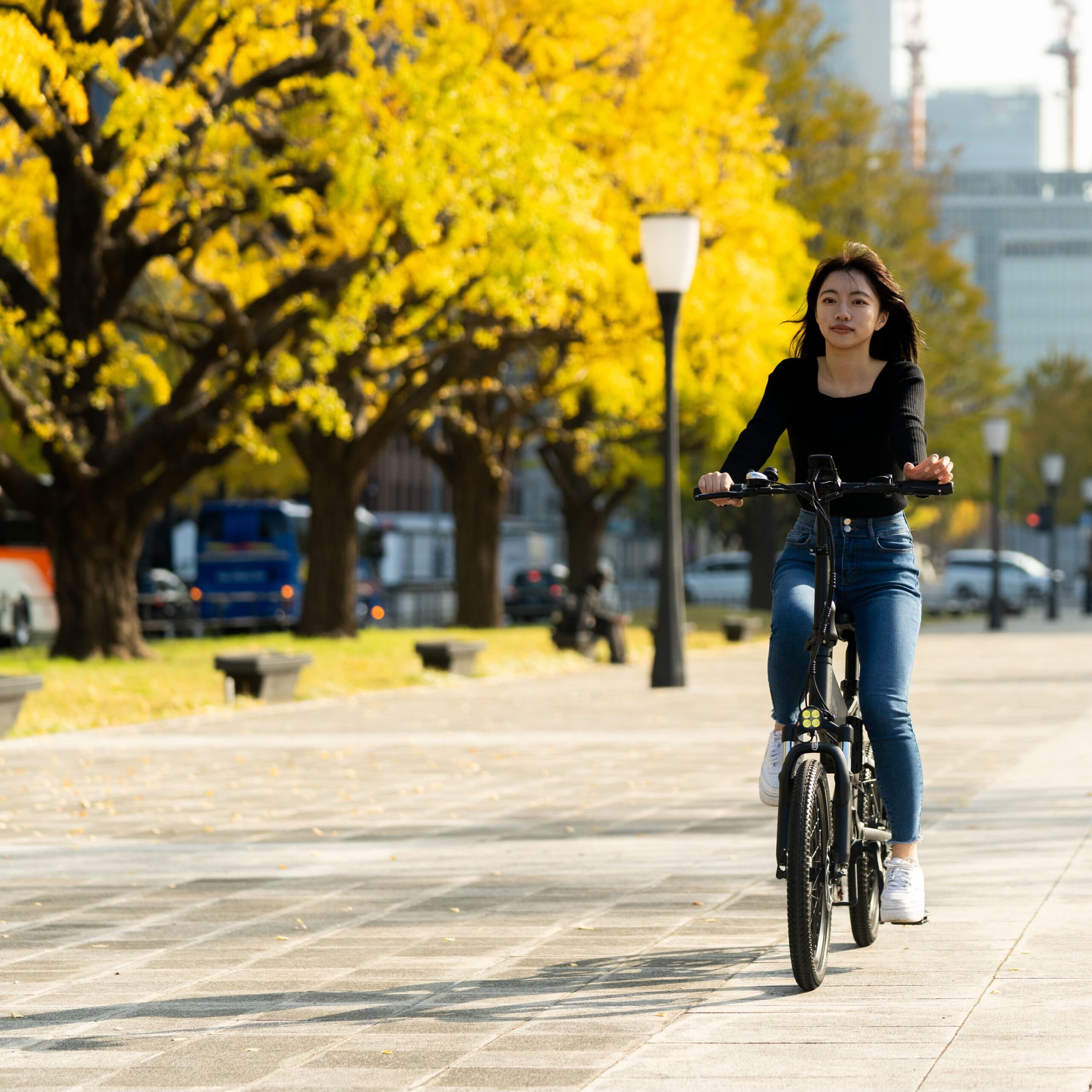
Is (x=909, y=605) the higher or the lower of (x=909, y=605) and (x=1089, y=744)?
the higher

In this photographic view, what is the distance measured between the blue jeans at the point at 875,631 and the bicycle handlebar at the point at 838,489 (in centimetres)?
20

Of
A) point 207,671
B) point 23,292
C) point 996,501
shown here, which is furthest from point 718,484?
point 996,501

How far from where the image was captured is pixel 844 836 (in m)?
5.41

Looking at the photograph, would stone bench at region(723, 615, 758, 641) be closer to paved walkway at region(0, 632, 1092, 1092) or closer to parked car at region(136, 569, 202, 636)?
parked car at region(136, 569, 202, 636)

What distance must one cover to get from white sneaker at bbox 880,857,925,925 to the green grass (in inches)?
367

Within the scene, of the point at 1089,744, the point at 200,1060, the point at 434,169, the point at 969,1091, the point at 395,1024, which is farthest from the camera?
the point at 434,169

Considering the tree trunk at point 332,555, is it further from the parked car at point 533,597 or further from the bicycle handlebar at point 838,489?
the parked car at point 533,597

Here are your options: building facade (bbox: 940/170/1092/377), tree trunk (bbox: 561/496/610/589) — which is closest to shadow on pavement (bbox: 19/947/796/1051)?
tree trunk (bbox: 561/496/610/589)

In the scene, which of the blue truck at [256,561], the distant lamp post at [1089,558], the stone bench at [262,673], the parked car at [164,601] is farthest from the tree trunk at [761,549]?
the stone bench at [262,673]

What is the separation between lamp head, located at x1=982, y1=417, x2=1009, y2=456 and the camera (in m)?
37.6

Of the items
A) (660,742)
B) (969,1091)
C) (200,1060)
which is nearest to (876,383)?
(969,1091)

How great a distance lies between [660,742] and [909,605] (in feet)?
25.3

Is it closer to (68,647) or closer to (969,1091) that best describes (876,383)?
(969,1091)

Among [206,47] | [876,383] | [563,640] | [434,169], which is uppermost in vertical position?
[206,47]
